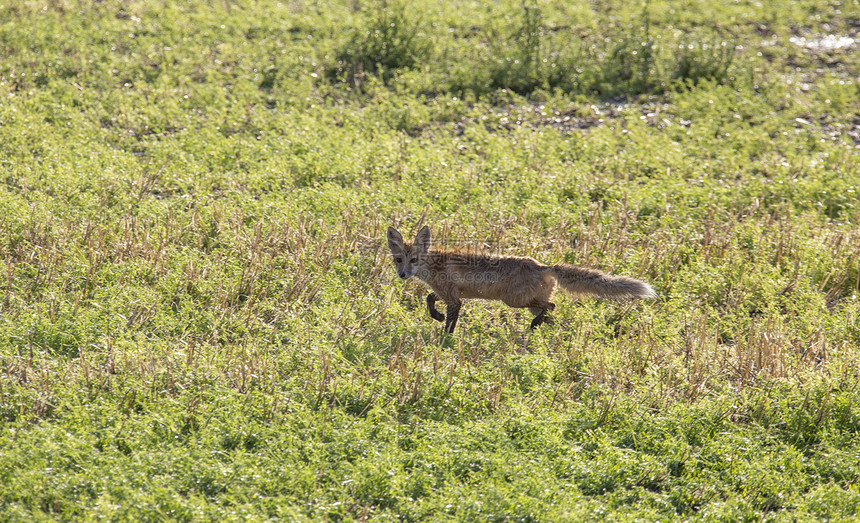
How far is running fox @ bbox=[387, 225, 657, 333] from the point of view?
26.2ft

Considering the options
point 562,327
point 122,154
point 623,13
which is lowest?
point 562,327

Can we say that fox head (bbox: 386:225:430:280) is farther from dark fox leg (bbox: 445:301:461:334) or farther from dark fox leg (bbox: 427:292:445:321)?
dark fox leg (bbox: 445:301:461:334)

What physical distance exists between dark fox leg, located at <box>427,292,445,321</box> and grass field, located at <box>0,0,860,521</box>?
0.17 m

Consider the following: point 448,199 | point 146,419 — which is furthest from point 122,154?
point 146,419

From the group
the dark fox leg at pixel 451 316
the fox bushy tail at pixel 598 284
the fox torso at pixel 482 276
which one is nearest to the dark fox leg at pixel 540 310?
the fox torso at pixel 482 276

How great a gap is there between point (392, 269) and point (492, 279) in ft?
4.81

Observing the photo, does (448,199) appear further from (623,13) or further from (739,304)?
(623,13)

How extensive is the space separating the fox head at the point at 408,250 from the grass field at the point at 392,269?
42cm

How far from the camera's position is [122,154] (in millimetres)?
11656

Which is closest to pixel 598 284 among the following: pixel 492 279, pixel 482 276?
pixel 492 279

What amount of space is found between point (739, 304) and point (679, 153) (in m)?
4.32

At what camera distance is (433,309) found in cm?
859

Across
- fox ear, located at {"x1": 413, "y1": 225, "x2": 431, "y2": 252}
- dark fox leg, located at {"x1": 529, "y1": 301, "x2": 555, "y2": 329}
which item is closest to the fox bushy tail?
dark fox leg, located at {"x1": 529, "y1": 301, "x2": 555, "y2": 329}

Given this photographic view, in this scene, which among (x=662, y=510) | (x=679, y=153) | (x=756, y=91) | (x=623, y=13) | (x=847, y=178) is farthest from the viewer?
(x=623, y=13)
